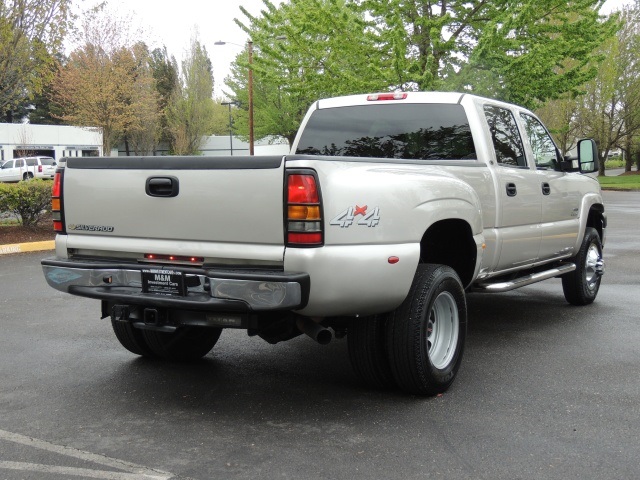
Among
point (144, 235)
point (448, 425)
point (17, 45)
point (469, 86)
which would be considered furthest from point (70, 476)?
point (469, 86)

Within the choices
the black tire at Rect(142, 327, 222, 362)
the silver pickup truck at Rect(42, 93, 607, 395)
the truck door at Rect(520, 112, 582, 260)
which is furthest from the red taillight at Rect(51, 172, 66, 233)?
the truck door at Rect(520, 112, 582, 260)

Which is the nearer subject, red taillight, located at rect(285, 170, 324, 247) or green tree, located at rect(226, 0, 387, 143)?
red taillight, located at rect(285, 170, 324, 247)

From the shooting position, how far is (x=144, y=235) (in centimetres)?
434

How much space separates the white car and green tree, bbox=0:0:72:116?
87.2 ft

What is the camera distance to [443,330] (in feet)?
16.0

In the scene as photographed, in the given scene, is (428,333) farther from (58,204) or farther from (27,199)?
(27,199)

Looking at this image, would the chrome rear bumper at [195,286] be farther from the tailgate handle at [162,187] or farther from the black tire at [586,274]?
the black tire at [586,274]

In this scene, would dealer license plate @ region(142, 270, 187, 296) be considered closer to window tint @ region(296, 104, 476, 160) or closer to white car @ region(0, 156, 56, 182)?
window tint @ region(296, 104, 476, 160)

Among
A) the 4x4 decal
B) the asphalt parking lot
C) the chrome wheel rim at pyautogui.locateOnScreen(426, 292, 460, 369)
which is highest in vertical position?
the 4x4 decal

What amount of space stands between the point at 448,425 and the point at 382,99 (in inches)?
115

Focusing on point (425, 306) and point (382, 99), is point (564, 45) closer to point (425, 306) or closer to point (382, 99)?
point (382, 99)

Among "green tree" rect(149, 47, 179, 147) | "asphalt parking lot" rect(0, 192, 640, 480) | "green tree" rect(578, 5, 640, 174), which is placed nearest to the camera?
"asphalt parking lot" rect(0, 192, 640, 480)

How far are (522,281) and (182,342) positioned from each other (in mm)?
2828

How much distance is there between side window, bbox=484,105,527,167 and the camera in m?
5.94
